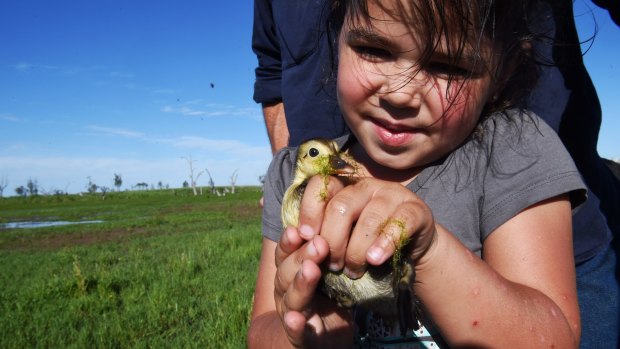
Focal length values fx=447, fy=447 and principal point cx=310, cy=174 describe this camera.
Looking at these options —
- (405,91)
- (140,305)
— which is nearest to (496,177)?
(405,91)

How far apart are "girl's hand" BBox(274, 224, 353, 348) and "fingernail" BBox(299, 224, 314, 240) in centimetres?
2

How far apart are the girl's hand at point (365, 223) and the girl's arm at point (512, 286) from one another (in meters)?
0.16

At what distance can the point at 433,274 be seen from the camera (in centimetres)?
148

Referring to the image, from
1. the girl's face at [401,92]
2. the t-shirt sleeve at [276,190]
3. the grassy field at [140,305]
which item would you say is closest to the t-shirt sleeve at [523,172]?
the girl's face at [401,92]

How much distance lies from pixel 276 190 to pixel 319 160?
560 mm

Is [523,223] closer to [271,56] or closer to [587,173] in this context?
[587,173]

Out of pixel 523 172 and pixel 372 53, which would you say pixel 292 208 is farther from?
pixel 523 172

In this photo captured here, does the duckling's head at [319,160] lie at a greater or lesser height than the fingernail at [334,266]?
greater

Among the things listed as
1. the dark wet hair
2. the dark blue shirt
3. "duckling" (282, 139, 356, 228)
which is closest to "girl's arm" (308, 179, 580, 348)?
"duckling" (282, 139, 356, 228)

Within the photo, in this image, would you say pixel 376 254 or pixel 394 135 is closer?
pixel 376 254

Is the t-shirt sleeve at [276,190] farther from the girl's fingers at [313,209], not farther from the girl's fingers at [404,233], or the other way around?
the girl's fingers at [404,233]

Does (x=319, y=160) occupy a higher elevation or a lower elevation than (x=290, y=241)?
higher

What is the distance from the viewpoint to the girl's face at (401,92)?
1.71 metres

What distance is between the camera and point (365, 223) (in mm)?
1270
